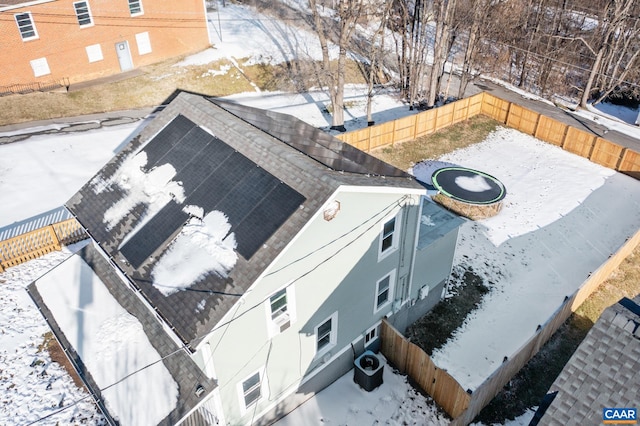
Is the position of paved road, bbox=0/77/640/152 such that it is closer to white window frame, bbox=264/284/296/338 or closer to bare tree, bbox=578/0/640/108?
bare tree, bbox=578/0/640/108

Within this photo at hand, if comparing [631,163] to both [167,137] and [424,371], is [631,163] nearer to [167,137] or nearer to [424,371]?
[424,371]

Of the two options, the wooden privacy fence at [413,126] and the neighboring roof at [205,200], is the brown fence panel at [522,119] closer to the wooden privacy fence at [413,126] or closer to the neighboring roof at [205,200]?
the wooden privacy fence at [413,126]

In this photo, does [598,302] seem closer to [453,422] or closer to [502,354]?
[502,354]

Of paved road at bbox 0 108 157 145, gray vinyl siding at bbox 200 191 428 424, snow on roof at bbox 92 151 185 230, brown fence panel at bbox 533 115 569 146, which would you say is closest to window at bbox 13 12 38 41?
paved road at bbox 0 108 157 145

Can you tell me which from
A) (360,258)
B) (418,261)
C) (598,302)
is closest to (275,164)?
(360,258)

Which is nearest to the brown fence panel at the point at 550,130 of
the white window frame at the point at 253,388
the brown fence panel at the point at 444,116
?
the brown fence panel at the point at 444,116

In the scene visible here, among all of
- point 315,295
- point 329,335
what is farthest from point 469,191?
point 315,295
